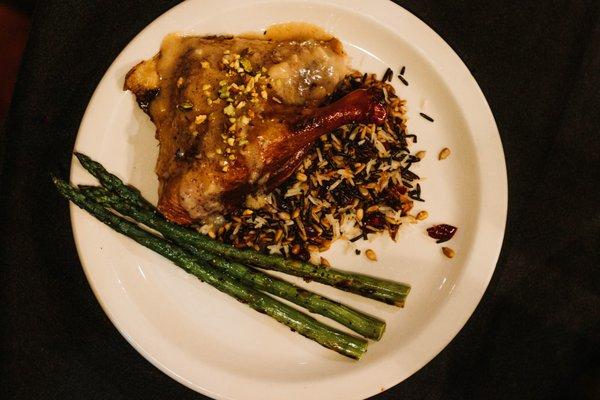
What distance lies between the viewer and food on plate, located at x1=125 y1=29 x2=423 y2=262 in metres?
2.42

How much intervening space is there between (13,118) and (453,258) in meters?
2.67

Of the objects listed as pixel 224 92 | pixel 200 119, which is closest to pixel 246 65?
pixel 224 92

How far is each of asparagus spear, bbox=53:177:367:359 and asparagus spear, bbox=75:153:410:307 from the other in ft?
0.33

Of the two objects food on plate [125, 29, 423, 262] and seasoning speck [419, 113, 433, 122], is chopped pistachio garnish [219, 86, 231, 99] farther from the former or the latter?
seasoning speck [419, 113, 433, 122]

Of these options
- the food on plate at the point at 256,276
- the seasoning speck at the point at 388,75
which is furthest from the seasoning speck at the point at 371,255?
the seasoning speck at the point at 388,75

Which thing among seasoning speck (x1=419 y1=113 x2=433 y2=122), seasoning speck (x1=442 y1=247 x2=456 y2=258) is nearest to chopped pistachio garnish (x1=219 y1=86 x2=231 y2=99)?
seasoning speck (x1=419 y1=113 x2=433 y2=122)

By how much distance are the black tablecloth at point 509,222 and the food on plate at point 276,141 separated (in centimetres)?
52

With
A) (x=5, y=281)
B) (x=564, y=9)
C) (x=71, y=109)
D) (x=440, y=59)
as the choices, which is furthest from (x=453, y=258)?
(x=5, y=281)

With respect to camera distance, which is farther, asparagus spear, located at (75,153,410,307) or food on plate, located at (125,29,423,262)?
asparagus spear, located at (75,153,410,307)

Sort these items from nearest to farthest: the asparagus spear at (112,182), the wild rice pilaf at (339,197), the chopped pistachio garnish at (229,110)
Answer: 1. the chopped pistachio garnish at (229,110)
2. the asparagus spear at (112,182)
3. the wild rice pilaf at (339,197)

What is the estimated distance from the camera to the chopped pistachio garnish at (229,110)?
240 cm

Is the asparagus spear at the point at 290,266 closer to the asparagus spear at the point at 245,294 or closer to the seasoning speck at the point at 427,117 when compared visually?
the asparagus spear at the point at 245,294

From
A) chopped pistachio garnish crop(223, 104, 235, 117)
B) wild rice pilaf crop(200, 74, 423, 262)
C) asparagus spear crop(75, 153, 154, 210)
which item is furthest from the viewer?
wild rice pilaf crop(200, 74, 423, 262)

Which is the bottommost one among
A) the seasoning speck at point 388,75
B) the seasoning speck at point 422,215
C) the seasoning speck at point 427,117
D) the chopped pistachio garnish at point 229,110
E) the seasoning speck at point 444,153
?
the seasoning speck at point 422,215
